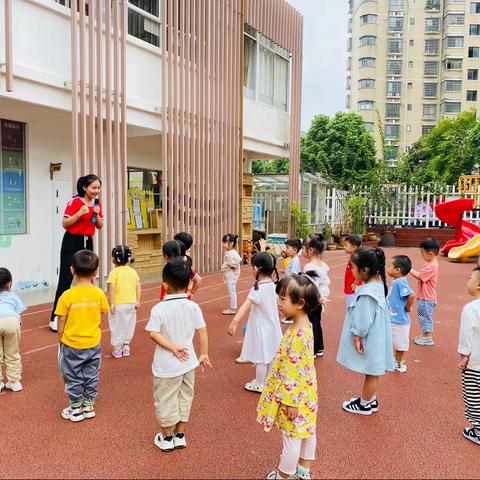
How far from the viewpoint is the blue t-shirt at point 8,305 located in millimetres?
3905

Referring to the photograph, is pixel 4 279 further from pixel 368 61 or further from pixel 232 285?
pixel 368 61

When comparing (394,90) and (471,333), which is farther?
(394,90)

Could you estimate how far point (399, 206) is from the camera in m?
19.1

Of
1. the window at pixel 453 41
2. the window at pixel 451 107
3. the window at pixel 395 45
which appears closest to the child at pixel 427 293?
the window at pixel 451 107

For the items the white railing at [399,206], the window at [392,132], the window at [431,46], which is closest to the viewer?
the white railing at [399,206]

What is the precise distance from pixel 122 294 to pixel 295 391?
2.66 m

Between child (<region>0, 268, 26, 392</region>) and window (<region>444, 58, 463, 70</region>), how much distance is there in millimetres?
54993

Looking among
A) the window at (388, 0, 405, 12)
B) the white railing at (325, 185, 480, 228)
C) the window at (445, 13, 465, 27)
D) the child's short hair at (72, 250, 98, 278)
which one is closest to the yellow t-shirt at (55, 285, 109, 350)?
the child's short hair at (72, 250, 98, 278)

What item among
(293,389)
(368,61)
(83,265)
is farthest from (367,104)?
(293,389)

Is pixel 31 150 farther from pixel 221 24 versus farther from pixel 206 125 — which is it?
pixel 221 24

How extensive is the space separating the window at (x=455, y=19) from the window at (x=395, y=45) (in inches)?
192

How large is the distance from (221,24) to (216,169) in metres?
3.28

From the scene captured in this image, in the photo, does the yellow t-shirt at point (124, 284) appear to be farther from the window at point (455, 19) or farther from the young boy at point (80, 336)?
the window at point (455, 19)

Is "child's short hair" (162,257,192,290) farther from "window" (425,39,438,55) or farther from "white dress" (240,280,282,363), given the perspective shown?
"window" (425,39,438,55)
